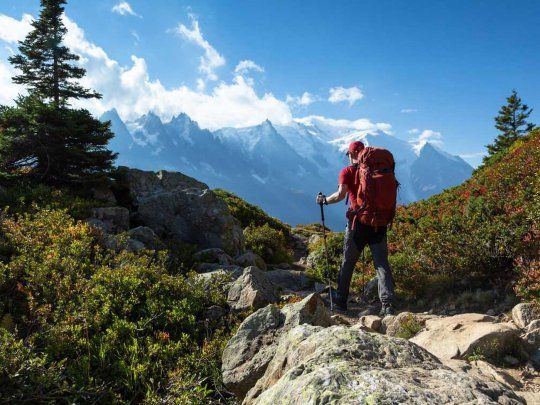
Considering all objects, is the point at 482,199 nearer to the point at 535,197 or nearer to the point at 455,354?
the point at 535,197

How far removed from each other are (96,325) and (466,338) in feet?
19.7

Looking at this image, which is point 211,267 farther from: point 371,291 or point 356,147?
point 356,147

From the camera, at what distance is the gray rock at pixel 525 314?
21.0 ft

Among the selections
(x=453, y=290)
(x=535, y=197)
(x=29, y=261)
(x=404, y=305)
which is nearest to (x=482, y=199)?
(x=535, y=197)

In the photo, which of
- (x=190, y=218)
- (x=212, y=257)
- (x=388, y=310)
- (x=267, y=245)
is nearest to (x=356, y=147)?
(x=388, y=310)

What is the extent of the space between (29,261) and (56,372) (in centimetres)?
392

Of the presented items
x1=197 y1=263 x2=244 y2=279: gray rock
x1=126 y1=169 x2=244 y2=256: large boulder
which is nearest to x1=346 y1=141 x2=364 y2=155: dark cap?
x1=197 y1=263 x2=244 y2=279: gray rock

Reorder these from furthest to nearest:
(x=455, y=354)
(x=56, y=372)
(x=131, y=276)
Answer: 1. (x=131, y=276)
2. (x=455, y=354)
3. (x=56, y=372)

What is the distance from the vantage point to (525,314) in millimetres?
6469

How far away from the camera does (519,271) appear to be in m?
7.93

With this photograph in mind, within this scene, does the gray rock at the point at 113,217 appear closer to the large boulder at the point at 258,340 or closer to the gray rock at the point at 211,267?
the gray rock at the point at 211,267

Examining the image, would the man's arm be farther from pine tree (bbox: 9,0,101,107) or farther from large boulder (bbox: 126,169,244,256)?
pine tree (bbox: 9,0,101,107)

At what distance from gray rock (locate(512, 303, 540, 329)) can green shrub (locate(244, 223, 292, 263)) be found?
35.8 feet

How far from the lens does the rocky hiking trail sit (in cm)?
304
